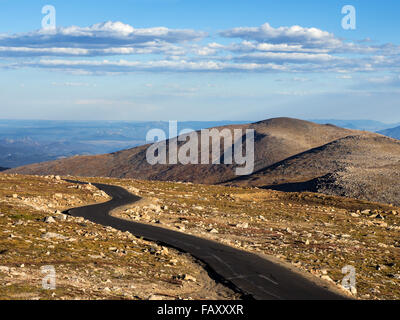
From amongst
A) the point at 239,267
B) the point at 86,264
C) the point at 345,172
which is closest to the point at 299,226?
the point at 239,267

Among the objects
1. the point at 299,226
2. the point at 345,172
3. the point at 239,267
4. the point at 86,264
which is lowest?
the point at 345,172

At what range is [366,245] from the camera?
165 feet

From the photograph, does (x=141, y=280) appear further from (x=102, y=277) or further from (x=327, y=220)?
(x=327, y=220)

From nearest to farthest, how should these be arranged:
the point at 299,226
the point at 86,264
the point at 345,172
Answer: the point at 86,264 < the point at 299,226 < the point at 345,172

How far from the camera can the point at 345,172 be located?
134500mm

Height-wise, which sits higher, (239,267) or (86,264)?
(86,264)

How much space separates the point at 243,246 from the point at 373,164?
129 meters

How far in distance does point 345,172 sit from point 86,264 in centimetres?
11421

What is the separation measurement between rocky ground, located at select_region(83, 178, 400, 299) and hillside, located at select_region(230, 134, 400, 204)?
108ft

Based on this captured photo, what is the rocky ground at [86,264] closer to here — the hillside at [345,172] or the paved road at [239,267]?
the paved road at [239,267]

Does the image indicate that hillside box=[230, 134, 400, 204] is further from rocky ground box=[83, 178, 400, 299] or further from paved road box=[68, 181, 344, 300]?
paved road box=[68, 181, 344, 300]

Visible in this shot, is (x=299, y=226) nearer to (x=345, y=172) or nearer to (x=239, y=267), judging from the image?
(x=239, y=267)
